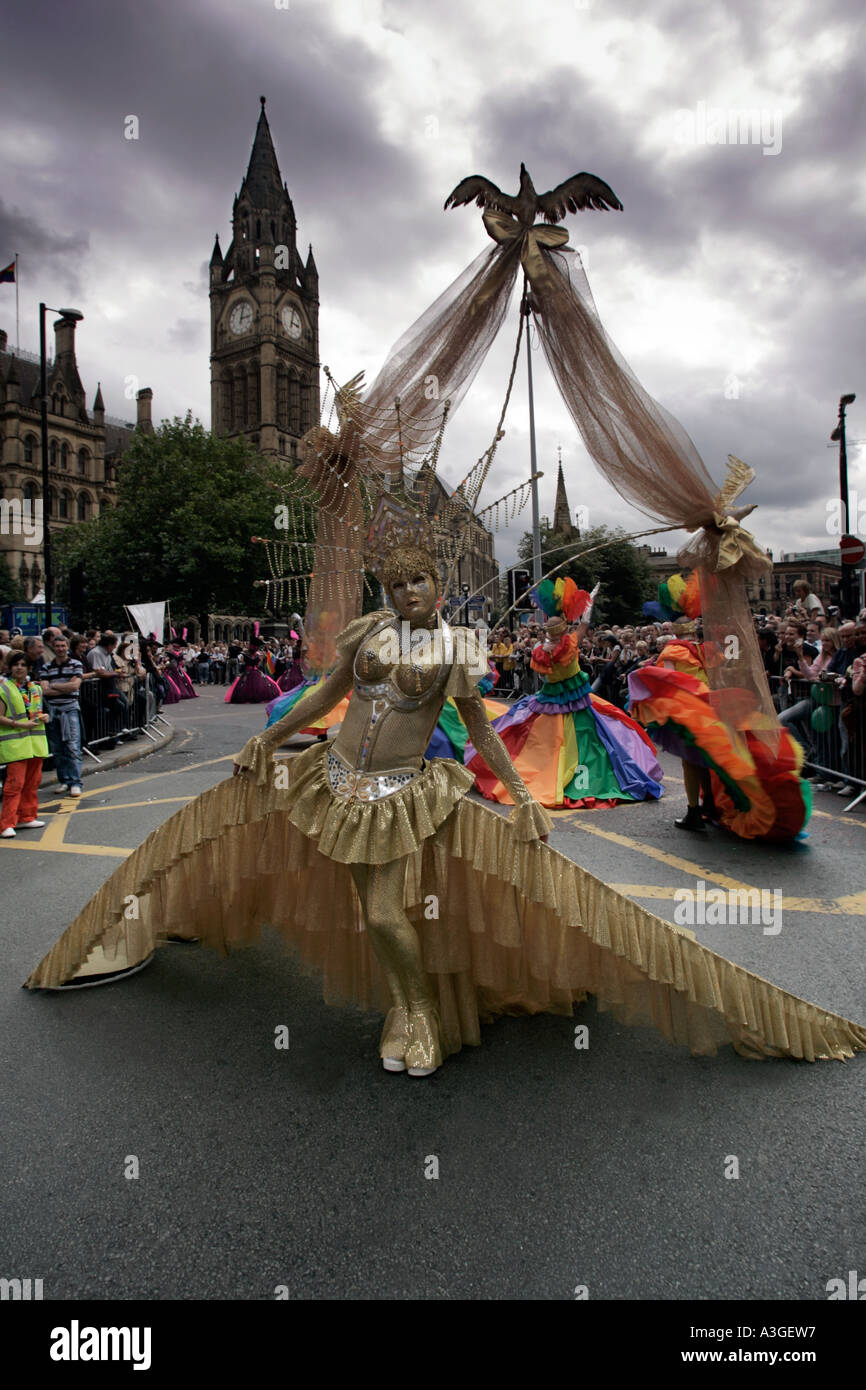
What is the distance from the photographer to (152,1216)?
80.5 inches

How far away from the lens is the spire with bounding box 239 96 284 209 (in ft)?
238

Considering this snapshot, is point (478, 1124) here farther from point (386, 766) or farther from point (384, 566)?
point (384, 566)

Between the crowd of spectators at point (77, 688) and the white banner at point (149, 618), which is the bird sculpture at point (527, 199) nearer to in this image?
the crowd of spectators at point (77, 688)

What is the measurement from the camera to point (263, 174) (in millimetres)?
72438

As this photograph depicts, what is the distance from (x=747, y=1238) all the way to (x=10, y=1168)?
2.09 metres

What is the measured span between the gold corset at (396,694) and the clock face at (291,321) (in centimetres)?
7978

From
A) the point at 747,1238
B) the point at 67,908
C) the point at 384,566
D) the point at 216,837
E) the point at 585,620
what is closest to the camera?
the point at 747,1238

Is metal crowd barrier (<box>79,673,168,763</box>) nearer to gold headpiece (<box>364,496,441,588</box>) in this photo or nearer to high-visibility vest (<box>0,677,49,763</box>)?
high-visibility vest (<box>0,677,49,763</box>)

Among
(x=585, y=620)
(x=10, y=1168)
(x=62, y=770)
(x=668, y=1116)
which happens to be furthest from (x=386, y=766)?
(x=62, y=770)

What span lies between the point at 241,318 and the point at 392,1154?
83487 millimetres

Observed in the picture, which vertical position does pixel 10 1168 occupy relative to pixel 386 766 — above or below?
below

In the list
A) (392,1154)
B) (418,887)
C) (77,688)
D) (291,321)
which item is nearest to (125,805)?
(77,688)

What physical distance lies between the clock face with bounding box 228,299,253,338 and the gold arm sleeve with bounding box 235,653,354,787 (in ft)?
264

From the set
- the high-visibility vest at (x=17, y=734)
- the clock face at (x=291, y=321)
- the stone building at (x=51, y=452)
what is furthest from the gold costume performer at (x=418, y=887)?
the clock face at (x=291, y=321)
